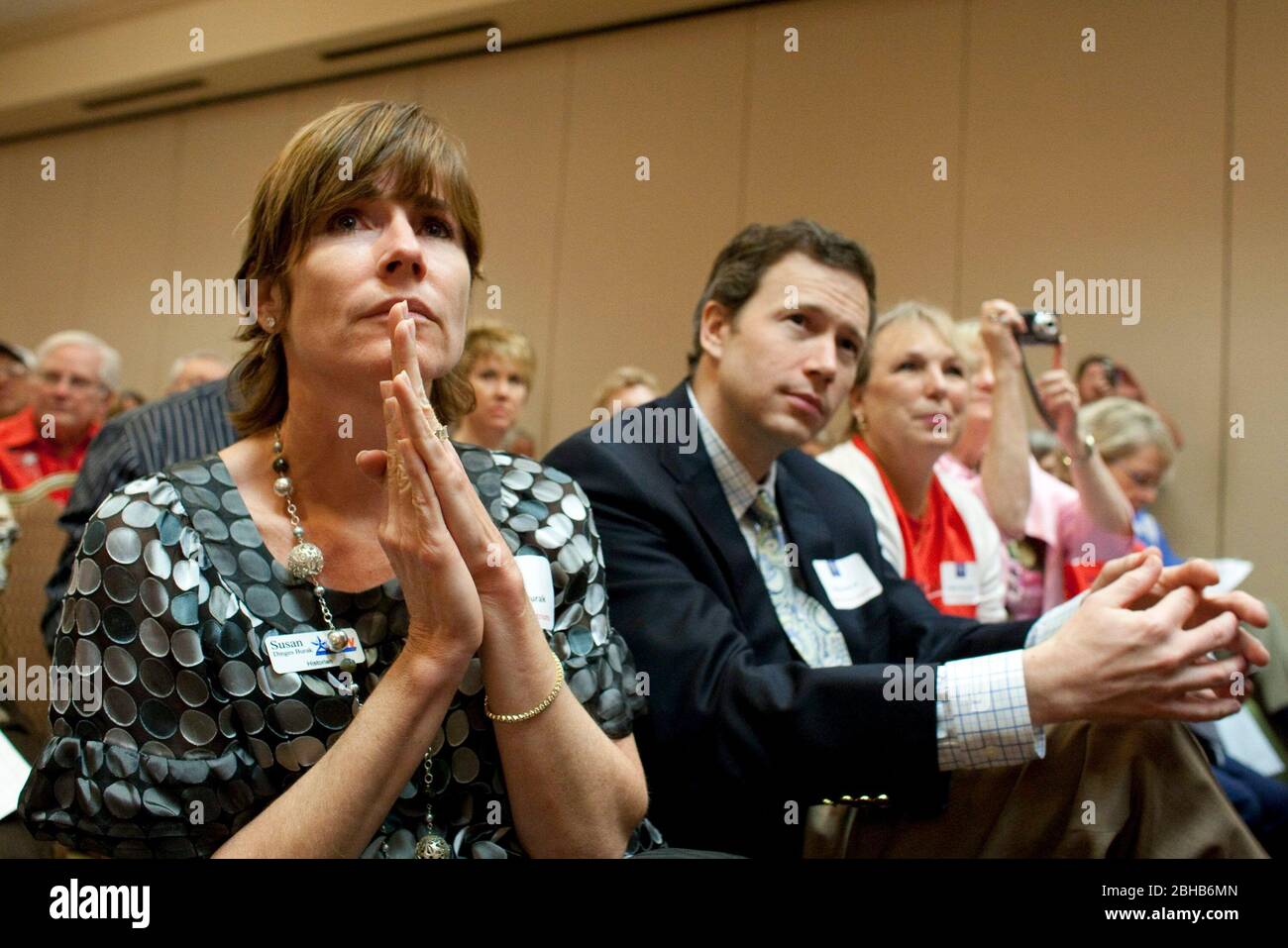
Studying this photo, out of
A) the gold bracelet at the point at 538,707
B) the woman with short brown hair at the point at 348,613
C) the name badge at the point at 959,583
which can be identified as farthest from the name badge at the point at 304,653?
the name badge at the point at 959,583

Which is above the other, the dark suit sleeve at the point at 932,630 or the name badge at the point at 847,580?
the name badge at the point at 847,580

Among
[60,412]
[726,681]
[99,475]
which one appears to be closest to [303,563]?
[726,681]

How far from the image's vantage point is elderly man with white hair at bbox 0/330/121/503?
3.81 meters

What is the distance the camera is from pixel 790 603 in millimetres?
1810

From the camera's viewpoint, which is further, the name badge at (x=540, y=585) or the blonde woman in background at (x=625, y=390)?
the blonde woman in background at (x=625, y=390)

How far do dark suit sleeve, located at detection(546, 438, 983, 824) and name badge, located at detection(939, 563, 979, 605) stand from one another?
1093mm

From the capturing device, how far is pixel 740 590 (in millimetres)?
1715

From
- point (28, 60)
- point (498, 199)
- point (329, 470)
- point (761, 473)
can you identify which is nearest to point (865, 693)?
point (761, 473)

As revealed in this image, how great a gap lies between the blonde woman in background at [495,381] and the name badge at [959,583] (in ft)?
5.29

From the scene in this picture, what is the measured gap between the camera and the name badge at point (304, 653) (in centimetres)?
117

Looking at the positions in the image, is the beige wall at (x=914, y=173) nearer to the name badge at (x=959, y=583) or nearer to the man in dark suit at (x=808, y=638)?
the name badge at (x=959, y=583)

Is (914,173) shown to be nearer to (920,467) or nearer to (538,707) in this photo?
(920,467)

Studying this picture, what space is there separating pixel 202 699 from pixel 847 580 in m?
1.09
